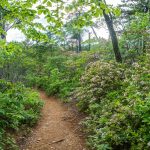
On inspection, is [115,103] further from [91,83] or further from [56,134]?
[91,83]

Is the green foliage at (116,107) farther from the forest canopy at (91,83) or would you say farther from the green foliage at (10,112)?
the green foliage at (10,112)

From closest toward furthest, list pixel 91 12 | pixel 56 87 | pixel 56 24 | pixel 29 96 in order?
pixel 91 12, pixel 56 24, pixel 29 96, pixel 56 87

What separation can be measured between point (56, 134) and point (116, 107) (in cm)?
246

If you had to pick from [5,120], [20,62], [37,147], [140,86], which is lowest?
[37,147]

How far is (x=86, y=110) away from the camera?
1047 centimetres

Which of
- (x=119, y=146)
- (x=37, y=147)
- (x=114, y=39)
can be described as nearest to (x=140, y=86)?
(x=119, y=146)

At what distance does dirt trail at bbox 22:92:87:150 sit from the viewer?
7641 millimetres

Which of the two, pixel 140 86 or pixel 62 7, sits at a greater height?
pixel 62 7

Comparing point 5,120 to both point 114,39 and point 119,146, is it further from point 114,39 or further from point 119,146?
point 114,39

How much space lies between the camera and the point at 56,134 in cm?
878

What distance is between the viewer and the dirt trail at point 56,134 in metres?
7.64

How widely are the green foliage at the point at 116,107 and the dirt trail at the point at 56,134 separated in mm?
549

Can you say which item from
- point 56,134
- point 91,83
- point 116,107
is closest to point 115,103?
point 116,107

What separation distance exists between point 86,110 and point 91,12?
6931 millimetres
